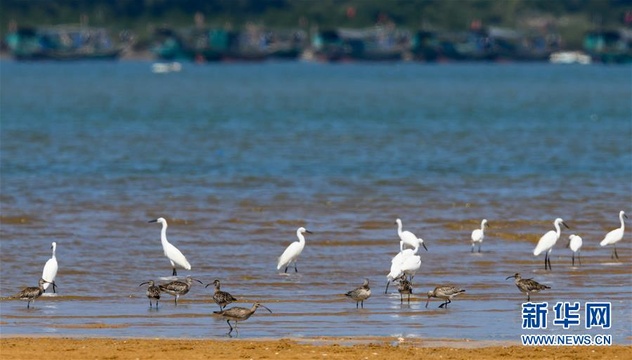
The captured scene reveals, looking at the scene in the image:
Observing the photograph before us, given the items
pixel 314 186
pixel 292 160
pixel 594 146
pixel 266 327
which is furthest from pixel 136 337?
pixel 594 146

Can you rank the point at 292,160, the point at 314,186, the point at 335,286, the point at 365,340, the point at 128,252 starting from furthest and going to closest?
the point at 292,160 → the point at 314,186 → the point at 128,252 → the point at 335,286 → the point at 365,340

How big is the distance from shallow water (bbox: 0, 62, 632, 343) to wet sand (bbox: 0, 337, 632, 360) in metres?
0.77

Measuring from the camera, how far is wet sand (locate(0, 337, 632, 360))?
1420cm

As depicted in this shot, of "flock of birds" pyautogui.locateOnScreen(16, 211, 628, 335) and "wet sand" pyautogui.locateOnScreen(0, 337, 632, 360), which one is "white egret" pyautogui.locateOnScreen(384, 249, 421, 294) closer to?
"flock of birds" pyautogui.locateOnScreen(16, 211, 628, 335)

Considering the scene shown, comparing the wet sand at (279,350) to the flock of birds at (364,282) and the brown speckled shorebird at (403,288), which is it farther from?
the brown speckled shorebird at (403,288)

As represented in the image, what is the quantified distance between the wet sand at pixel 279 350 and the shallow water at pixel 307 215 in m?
0.77

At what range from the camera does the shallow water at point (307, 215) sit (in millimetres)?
17516

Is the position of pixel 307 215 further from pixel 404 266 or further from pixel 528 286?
pixel 528 286

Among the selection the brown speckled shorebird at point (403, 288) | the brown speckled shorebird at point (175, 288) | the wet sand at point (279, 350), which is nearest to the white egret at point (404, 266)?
the brown speckled shorebird at point (403, 288)

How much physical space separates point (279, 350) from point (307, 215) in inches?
558

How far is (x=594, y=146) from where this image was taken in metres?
50.7

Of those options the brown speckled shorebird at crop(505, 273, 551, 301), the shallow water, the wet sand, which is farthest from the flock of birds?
the wet sand

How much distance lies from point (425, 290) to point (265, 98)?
8062cm

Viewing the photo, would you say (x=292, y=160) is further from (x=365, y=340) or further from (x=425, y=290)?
(x=365, y=340)
